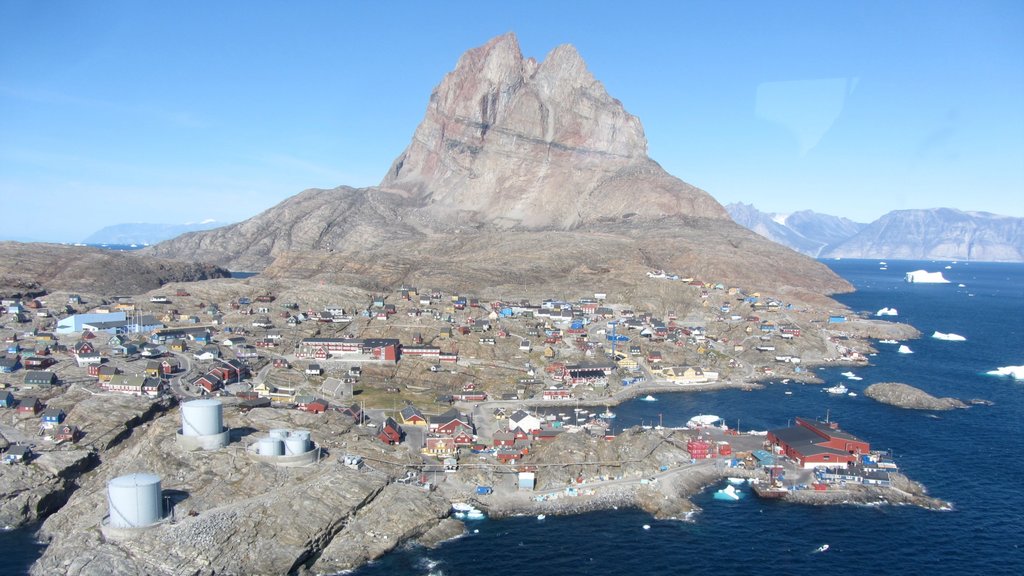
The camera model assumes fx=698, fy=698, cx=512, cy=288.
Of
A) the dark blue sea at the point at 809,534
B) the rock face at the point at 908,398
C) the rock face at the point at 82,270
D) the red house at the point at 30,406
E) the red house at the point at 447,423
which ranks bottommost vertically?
the dark blue sea at the point at 809,534

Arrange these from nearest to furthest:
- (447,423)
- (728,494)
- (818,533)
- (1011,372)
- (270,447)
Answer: (818,533) < (270,447) < (728,494) < (447,423) < (1011,372)

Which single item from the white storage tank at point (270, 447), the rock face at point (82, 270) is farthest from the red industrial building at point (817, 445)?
the rock face at point (82, 270)

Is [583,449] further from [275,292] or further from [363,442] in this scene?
[275,292]

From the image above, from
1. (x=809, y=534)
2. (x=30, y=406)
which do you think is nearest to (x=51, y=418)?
(x=30, y=406)

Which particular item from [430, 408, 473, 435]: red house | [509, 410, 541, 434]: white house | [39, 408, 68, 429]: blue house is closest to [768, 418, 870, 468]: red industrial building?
[509, 410, 541, 434]: white house

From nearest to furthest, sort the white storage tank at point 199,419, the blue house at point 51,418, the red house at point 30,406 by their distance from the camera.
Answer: the white storage tank at point 199,419 < the blue house at point 51,418 < the red house at point 30,406

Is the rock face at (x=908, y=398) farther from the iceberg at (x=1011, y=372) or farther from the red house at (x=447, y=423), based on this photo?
the red house at (x=447, y=423)

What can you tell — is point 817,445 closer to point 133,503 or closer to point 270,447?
point 270,447

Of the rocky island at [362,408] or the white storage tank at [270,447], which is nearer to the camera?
the rocky island at [362,408]
